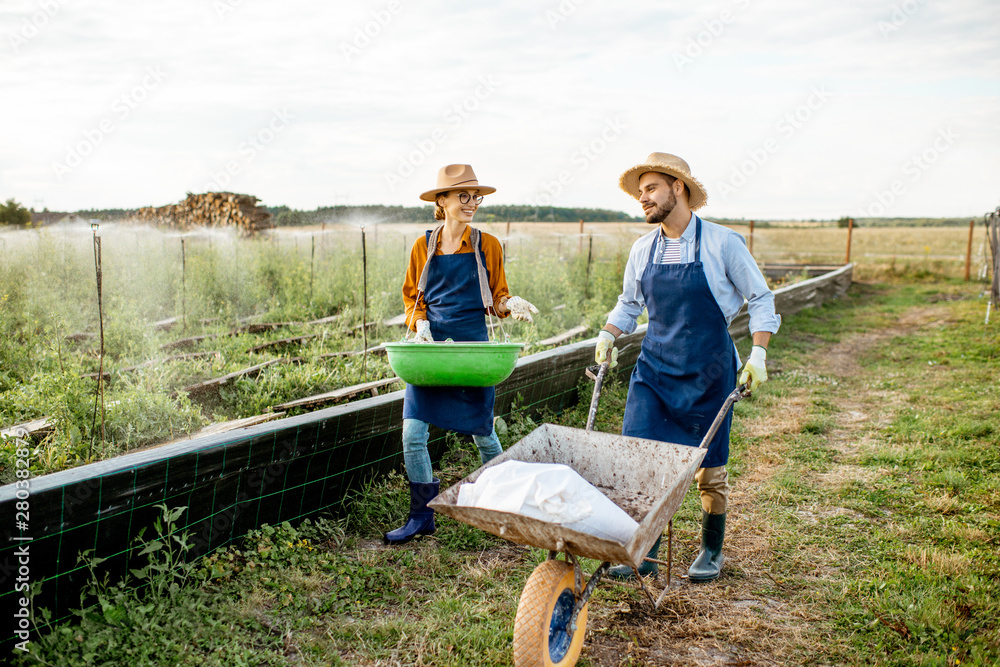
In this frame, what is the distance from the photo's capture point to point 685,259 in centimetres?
315

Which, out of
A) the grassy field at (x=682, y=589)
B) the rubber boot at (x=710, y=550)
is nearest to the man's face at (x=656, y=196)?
the rubber boot at (x=710, y=550)

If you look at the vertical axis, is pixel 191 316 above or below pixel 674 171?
below

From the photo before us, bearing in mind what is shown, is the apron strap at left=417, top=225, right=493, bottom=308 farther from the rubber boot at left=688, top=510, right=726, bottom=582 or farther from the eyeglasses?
the rubber boot at left=688, top=510, right=726, bottom=582

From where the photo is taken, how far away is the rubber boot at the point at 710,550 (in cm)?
332

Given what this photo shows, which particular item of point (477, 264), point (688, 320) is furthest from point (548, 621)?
point (477, 264)

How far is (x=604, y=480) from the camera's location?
299cm

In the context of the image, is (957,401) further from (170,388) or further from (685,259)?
(170,388)

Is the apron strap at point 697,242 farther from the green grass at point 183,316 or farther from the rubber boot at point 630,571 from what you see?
the green grass at point 183,316

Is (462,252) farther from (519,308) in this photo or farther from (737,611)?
(737,611)

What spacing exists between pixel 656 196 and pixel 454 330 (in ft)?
4.04

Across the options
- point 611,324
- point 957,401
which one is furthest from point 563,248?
point 611,324

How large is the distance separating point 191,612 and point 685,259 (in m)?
2.50

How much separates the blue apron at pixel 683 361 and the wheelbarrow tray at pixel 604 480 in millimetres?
378

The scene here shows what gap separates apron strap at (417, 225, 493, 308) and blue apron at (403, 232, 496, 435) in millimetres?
20
